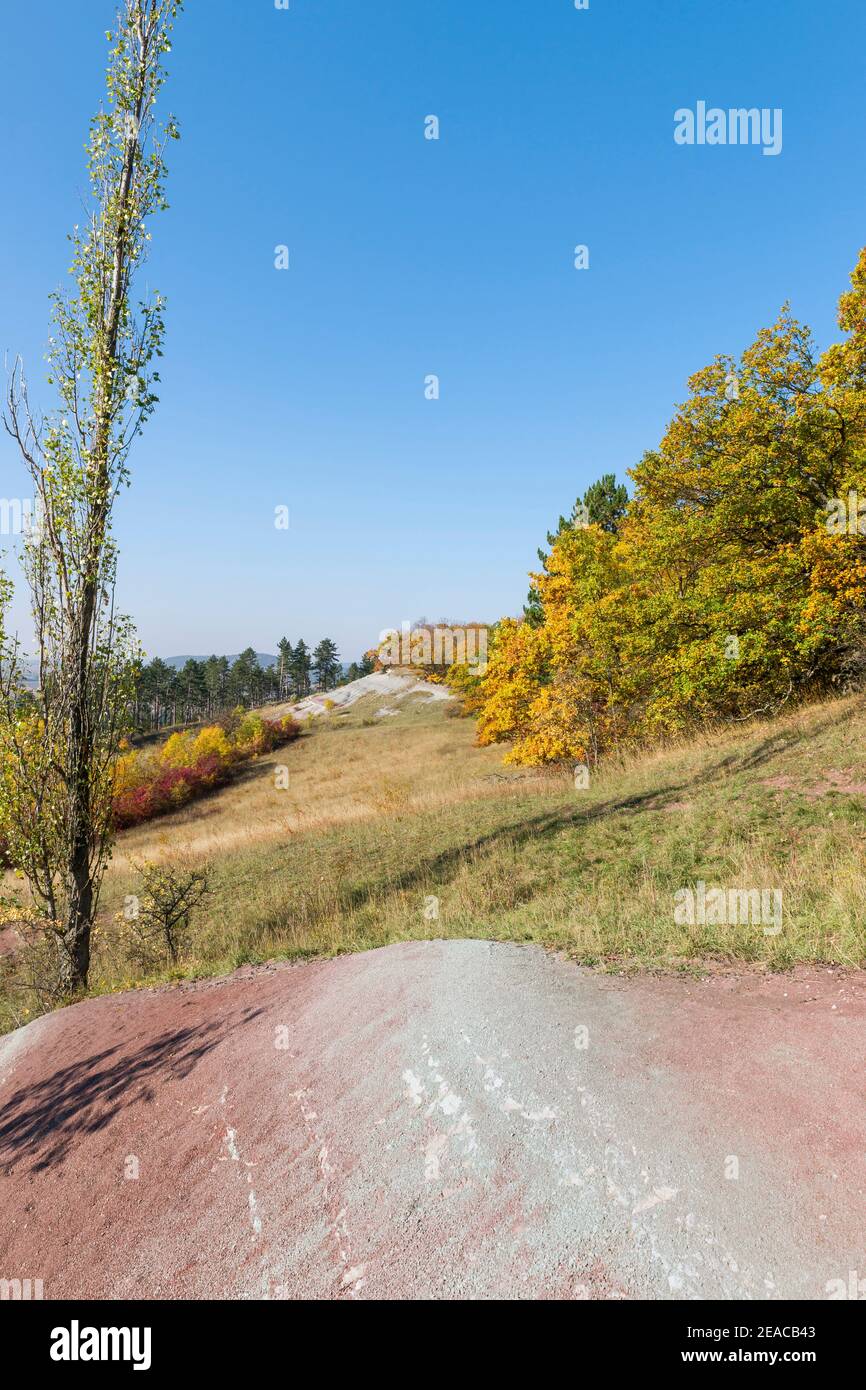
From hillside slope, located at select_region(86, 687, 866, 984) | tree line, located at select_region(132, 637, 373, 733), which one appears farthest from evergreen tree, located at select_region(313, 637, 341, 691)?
hillside slope, located at select_region(86, 687, 866, 984)

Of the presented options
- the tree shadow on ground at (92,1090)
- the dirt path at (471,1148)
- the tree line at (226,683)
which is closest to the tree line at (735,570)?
the dirt path at (471,1148)

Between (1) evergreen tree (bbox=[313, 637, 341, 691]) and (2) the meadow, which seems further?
(1) evergreen tree (bbox=[313, 637, 341, 691])

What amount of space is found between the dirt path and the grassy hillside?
132cm

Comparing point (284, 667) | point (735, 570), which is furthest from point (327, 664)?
point (735, 570)

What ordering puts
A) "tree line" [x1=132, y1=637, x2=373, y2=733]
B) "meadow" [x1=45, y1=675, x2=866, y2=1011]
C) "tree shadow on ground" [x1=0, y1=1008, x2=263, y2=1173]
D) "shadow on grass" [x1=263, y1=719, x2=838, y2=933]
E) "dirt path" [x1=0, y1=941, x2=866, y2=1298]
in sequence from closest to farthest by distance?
"dirt path" [x1=0, y1=941, x2=866, y2=1298] < "tree shadow on ground" [x1=0, y1=1008, x2=263, y2=1173] < "meadow" [x1=45, y1=675, x2=866, y2=1011] < "shadow on grass" [x1=263, y1=719, x2=838, y2=933] < "tree line" [x1=132, y1=637, x2=373, y2=733]

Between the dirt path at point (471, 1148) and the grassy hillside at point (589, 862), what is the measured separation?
132 centimetres

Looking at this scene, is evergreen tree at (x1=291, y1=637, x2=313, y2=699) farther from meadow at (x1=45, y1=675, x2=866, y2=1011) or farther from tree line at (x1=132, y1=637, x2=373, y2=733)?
meadow at (x1=45, y1=675, x2=866, y2=1011)

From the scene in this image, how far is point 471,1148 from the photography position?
3904 mm

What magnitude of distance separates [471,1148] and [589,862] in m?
8.41

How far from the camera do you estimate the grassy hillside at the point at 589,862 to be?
6992 millimetres

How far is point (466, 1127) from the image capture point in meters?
4.07

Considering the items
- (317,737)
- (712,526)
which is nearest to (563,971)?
(712,526)

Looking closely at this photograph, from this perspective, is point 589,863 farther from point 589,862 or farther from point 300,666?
point 300,666

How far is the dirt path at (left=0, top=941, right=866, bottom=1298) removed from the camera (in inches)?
123
